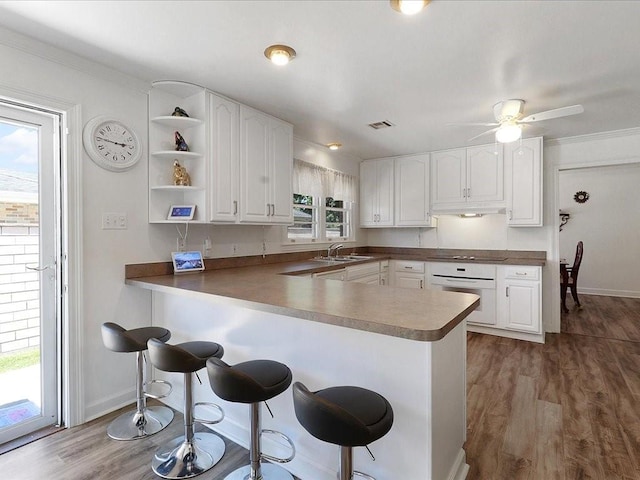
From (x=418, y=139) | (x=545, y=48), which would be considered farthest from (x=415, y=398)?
(x=418, y=139)

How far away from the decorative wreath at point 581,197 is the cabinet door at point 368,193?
4.46 meters

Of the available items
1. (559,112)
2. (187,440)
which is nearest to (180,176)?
(187,440)

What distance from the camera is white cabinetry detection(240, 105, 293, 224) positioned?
2.98m

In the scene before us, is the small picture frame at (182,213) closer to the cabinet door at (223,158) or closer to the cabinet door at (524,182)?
the cabinet door at (223,158)

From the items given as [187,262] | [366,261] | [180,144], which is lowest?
Answer: [366,261]

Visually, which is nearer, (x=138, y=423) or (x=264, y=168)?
(x=138, y=423)

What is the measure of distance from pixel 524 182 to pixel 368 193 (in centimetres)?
205

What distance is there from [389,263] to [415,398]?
351cm

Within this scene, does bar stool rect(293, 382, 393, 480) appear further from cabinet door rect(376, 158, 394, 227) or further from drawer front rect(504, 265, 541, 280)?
cabinet door rect(376, 158, 394, 227)

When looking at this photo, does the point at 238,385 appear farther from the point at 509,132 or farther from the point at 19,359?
the point at 509,132

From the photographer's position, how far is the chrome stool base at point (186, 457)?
1.82m

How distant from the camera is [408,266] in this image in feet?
15.6

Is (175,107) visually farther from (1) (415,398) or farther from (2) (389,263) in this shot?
(2) (389,263)

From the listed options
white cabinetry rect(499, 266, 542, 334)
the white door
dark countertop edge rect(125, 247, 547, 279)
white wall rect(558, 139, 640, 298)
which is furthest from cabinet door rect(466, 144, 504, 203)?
the white door
